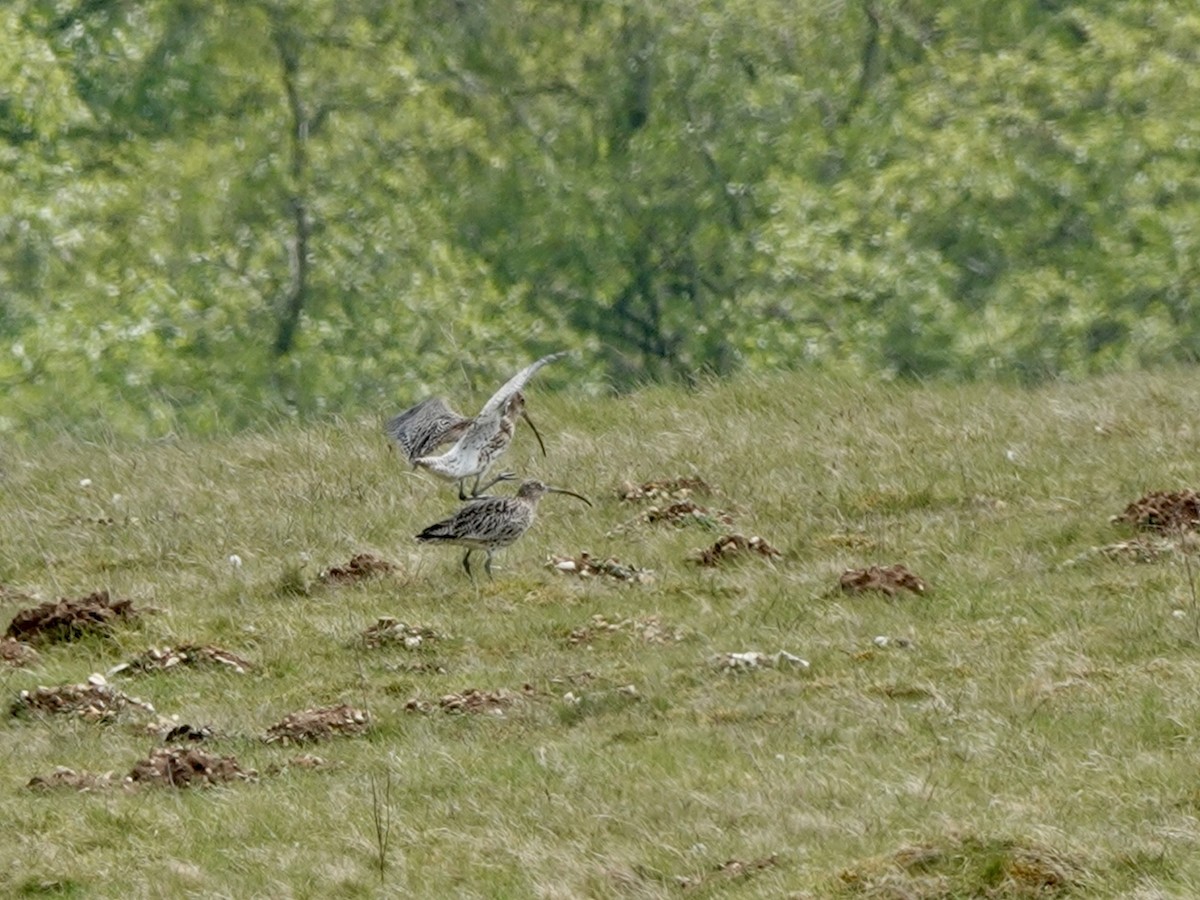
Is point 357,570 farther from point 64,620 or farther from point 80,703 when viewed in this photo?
point 80,703

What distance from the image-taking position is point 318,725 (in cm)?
1328

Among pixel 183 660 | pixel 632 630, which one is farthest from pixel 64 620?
pixel 632 630

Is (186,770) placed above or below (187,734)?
above

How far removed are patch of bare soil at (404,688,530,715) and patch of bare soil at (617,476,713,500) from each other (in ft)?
18.4

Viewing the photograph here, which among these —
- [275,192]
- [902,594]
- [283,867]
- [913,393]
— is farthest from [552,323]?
[283,867]

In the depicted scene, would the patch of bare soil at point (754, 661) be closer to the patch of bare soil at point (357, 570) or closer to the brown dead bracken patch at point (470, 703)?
the brown dead bracken patch at point (470, 703)

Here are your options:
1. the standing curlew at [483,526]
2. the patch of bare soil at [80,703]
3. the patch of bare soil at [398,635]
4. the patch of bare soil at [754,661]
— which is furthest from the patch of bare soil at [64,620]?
the patch of bare soil at [754,661]

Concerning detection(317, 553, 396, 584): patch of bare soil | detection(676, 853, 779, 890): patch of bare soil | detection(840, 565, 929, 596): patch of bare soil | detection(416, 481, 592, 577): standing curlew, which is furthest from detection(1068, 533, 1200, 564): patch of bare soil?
detection(676, 853, 779, 890): patch of bare soil

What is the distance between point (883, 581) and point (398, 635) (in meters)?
3.47

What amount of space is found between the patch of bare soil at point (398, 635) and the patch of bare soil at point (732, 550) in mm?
2658

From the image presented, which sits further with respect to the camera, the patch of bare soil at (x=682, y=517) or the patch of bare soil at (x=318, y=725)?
the patch of bare soil at (x=682, y=517)

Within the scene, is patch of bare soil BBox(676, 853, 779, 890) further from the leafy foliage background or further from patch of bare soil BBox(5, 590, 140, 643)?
the leafy foliage background

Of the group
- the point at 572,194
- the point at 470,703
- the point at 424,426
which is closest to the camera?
the point at 470,703

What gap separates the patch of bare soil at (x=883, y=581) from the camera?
51.2ft
